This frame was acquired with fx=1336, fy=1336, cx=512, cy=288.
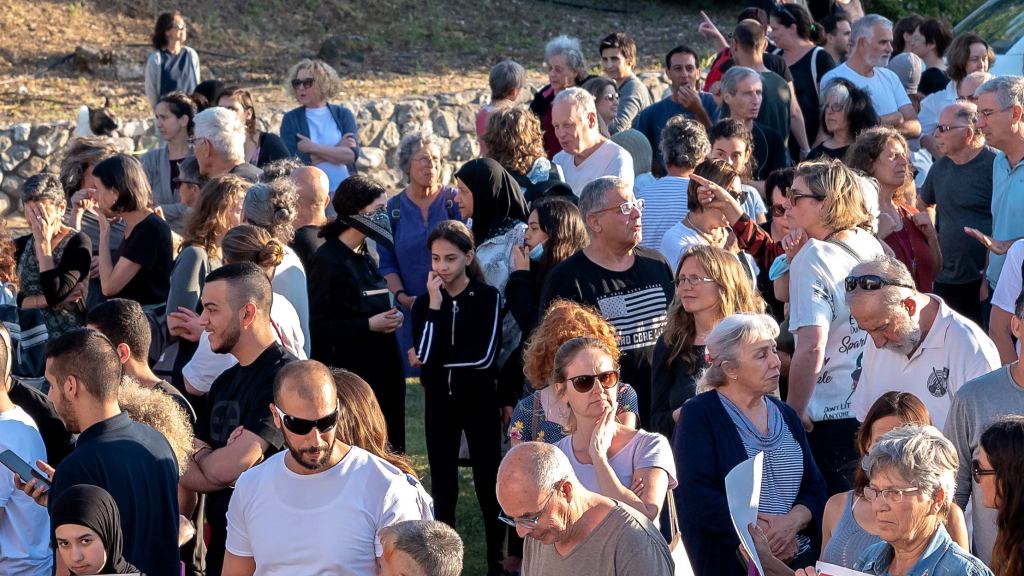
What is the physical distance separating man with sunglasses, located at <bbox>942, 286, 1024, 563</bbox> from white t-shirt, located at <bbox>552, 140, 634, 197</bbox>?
12.2 feet

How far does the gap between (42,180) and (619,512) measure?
4.68 m

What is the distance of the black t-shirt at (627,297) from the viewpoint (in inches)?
253

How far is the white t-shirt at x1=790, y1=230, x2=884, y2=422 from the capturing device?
5777mm

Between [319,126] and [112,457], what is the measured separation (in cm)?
594

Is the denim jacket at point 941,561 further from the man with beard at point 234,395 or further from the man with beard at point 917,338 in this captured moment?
the man with beard at point 234,395

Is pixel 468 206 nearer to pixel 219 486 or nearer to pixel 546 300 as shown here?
pixel 546 300

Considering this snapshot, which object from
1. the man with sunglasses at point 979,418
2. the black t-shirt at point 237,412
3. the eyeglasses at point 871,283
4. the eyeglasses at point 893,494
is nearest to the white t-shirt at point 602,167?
the eyeglasses at point 871,283

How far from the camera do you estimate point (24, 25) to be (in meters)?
17.0

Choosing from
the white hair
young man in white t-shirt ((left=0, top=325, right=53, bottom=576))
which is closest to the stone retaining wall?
the white hair

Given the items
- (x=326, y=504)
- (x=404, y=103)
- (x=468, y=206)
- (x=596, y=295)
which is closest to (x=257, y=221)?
(x=468, y=206)

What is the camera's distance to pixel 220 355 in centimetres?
603

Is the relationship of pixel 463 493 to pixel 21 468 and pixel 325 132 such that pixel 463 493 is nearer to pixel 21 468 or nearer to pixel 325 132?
pixel 325 132

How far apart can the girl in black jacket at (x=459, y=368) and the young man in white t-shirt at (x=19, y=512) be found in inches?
90.2

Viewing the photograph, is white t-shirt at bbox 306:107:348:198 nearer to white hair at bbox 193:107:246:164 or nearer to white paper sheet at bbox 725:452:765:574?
white hair at bbox 193:107:246:164
